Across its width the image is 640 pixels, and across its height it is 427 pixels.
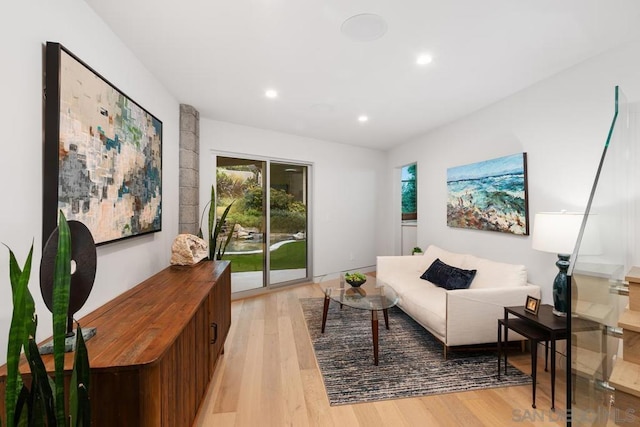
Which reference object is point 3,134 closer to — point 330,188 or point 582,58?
point 582,58

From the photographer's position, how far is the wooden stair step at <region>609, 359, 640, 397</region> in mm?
1321

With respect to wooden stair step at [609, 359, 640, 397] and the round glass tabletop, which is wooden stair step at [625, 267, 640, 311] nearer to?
wooden stair step at [609, 359, 640, 397]

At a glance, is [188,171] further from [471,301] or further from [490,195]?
[490,195]

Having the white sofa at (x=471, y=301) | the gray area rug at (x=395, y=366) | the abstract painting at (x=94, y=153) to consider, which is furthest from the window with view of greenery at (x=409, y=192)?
the abstract painting at (x=94, y=153)

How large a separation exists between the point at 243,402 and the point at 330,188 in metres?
3.82

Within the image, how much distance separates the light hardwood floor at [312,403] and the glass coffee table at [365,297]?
58 centimetres

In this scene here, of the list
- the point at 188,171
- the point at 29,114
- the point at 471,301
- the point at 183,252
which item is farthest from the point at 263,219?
the point at 29,114

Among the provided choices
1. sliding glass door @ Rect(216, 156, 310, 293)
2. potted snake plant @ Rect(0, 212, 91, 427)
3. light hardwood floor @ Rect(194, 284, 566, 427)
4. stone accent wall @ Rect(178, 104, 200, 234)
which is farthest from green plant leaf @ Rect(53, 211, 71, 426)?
sliding glass door @ Rect(216, 156, 310, 293)

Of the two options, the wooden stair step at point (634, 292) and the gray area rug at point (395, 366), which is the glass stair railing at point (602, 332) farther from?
the gray area rug at point (395, 366)

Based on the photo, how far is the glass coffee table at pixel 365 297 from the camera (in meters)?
2.70

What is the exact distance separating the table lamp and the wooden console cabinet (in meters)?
2.60

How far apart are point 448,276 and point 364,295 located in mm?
1047

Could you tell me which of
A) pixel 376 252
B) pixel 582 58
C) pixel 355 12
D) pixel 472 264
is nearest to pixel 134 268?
pixel 355 12

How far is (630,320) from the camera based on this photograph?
1436mm
